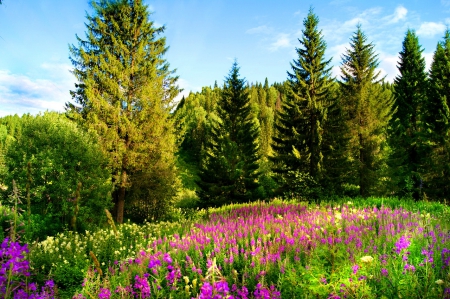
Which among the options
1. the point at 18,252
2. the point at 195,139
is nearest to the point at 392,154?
the point at 18,252

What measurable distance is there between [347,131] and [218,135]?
35.3 ft

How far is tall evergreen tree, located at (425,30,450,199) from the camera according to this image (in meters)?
22.2

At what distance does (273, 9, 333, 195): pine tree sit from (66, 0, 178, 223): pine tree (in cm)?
971

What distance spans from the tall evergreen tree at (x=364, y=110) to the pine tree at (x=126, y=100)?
15158 mm

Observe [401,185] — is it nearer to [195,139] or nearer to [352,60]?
[352,60]

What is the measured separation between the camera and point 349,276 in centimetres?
274

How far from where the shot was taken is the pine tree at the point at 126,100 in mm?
17281

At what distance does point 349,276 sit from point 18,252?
3.01 metres

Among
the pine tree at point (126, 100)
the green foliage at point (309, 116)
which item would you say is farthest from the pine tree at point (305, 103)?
the pine tree at point (126, 100)

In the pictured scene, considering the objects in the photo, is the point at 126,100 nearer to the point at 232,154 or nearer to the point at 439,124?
the point at 232,154

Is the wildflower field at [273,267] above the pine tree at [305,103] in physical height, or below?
below

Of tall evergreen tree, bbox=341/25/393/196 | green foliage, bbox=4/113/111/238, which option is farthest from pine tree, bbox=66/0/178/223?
tall evergreen tree, bbox=341/25/393/196

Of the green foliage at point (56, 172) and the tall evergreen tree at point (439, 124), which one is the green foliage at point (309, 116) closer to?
the tall evergreen tree at point (439, 124)

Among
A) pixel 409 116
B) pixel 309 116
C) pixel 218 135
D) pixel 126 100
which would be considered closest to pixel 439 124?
pixel 409 116
